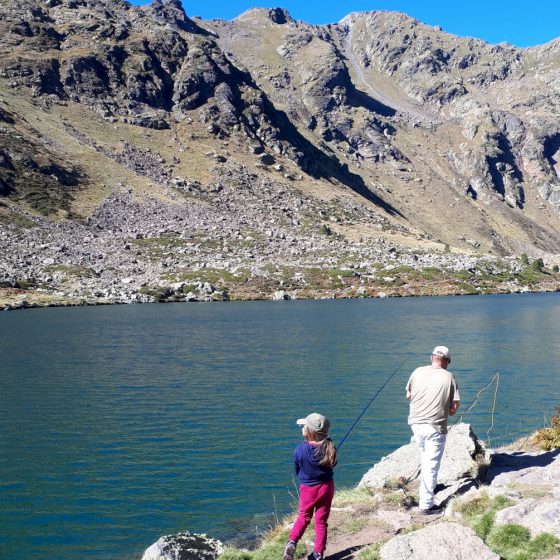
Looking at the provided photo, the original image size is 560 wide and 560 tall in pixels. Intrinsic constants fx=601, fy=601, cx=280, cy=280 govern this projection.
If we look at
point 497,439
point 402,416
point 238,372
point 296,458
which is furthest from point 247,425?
point 296,458

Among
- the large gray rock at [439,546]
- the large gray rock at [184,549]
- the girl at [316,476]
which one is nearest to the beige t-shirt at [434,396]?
the large gray rock at [439,546]

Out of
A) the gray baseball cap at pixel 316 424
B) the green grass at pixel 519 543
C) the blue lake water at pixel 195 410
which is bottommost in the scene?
the blue lake water at pixel 195 410

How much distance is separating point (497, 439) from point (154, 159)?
160819 mm

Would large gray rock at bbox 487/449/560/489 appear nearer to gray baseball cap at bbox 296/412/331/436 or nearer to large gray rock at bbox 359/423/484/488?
large gray rock at bbox 359/423/484/488

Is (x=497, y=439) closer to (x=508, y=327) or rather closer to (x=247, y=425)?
(x=247, y=425)

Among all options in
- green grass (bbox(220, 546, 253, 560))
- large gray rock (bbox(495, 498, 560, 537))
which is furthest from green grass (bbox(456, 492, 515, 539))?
green grass (bbox(220, 546, 253, 560))

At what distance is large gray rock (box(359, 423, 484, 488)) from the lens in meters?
16.2

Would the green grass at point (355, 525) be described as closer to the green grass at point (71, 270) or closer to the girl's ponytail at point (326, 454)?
the girl's ponytail at point (326, 454)

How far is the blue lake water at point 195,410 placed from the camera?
744 inches

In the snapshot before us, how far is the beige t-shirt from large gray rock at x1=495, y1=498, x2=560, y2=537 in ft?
7.35

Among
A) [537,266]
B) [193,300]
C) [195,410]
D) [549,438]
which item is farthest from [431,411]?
[537,266]

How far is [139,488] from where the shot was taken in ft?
68.6

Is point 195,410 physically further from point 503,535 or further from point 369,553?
point 503,535

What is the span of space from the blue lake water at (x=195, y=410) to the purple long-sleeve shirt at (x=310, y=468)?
256 inches
